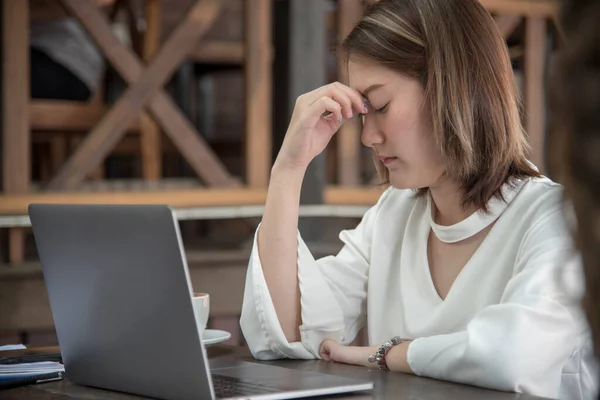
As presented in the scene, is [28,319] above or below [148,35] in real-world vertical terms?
below

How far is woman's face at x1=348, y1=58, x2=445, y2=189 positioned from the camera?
161 centimetres

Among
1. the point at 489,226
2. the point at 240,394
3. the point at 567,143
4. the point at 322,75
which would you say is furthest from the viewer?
the point at 322,75

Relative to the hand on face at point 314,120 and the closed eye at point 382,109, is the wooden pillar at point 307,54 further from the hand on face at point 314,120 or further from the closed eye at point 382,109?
the closed eye at point 382,109

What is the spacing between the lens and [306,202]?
3.55m

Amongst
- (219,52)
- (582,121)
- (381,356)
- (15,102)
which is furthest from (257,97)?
(582,121)

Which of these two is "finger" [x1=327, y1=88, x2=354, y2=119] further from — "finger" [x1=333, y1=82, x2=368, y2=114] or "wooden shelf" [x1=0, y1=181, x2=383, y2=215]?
"wooden shelf" [x1=0, y1=181, x2=383, y2=215]

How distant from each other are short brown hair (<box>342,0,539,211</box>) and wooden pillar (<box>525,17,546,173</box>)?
2.49 metres

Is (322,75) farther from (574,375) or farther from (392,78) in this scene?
(574,375)

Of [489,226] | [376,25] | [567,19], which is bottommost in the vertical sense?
[489,226]

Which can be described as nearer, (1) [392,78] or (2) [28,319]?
(1) [392,78]

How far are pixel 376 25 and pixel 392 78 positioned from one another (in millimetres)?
108

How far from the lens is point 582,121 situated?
0.40 meters

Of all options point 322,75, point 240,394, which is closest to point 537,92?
point 322,75

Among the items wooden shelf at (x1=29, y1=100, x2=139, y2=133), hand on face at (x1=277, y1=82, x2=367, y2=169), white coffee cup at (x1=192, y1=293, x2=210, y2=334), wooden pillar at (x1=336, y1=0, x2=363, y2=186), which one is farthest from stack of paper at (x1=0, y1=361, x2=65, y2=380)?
wooden pillar at (x1=336, y1=0, x2=363, y2=186)
